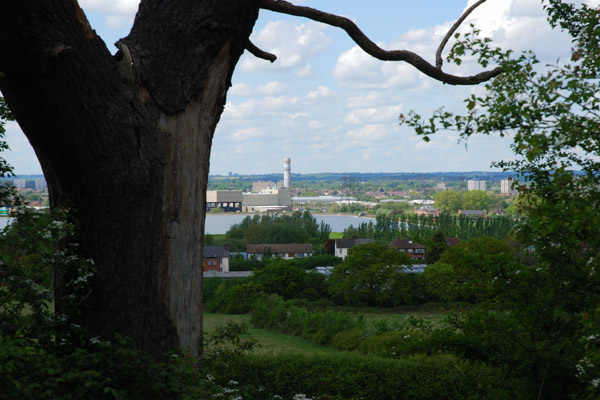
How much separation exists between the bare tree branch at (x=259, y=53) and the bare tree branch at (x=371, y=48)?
31 centimetres

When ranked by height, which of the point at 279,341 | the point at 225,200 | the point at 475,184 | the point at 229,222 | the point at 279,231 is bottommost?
the point at 229,222

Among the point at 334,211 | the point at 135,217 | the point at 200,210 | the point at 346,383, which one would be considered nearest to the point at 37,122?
the point at 135,217

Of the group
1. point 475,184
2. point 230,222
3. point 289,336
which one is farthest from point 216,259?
point 475,184

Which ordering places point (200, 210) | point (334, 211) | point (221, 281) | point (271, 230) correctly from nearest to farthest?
point (200, 210) < point (221, 281) < point (271, 230) < point (334, 211)

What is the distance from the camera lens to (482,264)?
15.6ft

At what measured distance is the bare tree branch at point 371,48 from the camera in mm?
3758

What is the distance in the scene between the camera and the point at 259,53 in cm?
412

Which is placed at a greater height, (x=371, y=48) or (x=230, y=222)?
(x=371, y=48)

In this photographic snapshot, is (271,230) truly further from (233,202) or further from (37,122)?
(37,122)

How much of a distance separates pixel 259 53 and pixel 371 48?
825 mm

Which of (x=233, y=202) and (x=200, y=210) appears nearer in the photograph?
(x=200, y=210)

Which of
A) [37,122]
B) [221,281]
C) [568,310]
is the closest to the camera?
[37,122]

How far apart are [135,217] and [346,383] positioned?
6915 millimetres

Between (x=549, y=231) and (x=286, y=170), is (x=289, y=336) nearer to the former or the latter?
(x=549, y=231)
